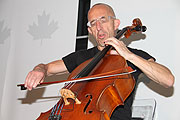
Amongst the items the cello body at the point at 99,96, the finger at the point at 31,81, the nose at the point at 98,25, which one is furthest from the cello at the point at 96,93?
the nose at the point at 98,25

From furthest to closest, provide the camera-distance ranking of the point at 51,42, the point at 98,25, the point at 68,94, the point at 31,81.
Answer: the point at 51,42
the point at 98,25
the point at 31,81
the point at 68,94

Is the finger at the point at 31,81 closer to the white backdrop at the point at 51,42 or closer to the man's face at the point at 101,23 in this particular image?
the man's face at the point at 101,23

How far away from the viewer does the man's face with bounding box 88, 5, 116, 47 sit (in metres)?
1.70

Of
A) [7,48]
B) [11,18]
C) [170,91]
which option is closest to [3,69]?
[7,48]

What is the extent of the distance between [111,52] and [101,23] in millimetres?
308

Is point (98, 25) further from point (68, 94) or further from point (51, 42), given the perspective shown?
point (51, 42)

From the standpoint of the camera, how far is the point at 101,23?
174 centimetres

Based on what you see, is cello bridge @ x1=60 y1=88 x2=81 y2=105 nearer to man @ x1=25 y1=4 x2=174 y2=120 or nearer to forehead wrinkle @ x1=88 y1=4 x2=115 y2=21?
man @ x1=25 y1=4 x2=174 y2=120

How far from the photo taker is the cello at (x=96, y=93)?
44.9 inches

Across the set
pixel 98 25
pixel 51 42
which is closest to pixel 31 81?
pixel 98 25

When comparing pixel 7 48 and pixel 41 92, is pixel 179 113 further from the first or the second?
pixel 7 48

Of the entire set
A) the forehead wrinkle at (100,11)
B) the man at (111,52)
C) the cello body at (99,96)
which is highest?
the forehead wrinkle at (100,11)

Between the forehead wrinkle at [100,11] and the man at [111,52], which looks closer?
the man at [111,52]

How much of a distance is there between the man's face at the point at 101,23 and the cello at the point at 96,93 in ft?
0.95
